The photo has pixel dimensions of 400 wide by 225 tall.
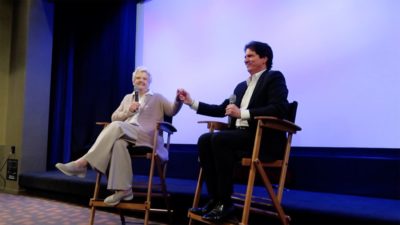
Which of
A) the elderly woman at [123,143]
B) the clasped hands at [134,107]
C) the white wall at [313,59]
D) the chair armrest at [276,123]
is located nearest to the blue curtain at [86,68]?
the white wall at [313,59]

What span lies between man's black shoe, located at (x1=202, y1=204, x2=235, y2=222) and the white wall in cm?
120

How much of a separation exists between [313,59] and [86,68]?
9.39ft

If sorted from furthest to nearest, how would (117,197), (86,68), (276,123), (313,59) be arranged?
(86,68) < (313,59) < (117,197) < (276,123)

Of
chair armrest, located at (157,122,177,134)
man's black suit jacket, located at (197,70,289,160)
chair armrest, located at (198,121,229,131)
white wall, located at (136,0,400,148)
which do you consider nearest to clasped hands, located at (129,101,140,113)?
chair armrest, located at (157,122,177,134)

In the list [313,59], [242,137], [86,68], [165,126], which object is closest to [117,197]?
[165,126]

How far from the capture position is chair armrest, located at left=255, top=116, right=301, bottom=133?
1.87 m

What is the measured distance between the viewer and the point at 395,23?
2.54 meters

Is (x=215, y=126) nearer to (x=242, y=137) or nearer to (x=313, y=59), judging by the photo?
(x=242, y=137)

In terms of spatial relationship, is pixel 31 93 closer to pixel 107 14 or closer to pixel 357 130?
pixel 107 14

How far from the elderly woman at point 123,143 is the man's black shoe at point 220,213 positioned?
0.66 metres

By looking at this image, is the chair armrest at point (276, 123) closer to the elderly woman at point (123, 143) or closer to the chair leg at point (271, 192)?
the chair leg at point (271, 192)

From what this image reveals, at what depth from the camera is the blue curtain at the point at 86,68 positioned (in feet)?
14.0

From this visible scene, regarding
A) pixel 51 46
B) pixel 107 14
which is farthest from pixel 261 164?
pixel 51 46

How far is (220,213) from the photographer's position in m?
1.88
